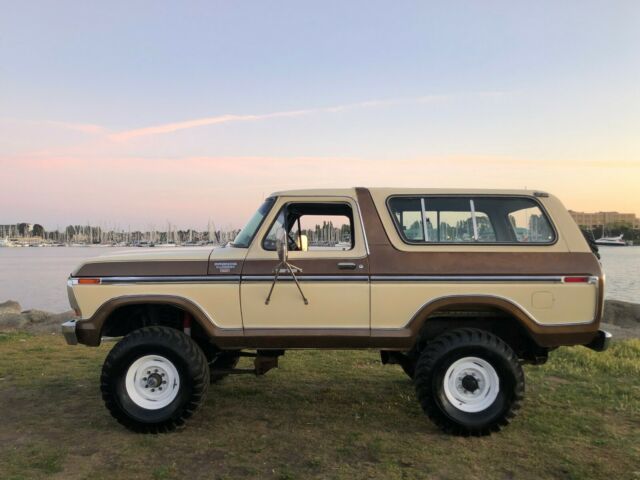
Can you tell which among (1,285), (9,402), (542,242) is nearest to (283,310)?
(542,242)

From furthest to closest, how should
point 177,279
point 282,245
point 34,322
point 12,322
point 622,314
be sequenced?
point 622,314
point 34,322
point 12,322
point 177,279
point 282,245

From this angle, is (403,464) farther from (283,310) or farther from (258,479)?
(283,310)

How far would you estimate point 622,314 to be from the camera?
55.9ft

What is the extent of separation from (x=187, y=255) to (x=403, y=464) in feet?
8.89

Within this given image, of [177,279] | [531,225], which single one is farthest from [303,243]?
[531,225]

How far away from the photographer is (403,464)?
4.33 meters

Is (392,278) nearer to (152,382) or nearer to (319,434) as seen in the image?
(319,434)

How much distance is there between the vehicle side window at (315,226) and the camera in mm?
5262

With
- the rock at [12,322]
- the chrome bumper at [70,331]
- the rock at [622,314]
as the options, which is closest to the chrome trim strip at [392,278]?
the chrome bumper at [70,331]

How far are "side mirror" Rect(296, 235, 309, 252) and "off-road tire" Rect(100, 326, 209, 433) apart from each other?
4.72 feet

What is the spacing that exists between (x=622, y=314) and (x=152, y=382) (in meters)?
16.3

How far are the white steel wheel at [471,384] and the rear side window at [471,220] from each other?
1173 millimetres

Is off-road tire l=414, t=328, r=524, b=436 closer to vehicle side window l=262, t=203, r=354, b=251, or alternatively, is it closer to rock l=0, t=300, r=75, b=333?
vehicle side window l=262, t=203, r=354, b=251

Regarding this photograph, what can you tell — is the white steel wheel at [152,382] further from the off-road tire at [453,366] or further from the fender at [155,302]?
the off-road tire at [453,366]
